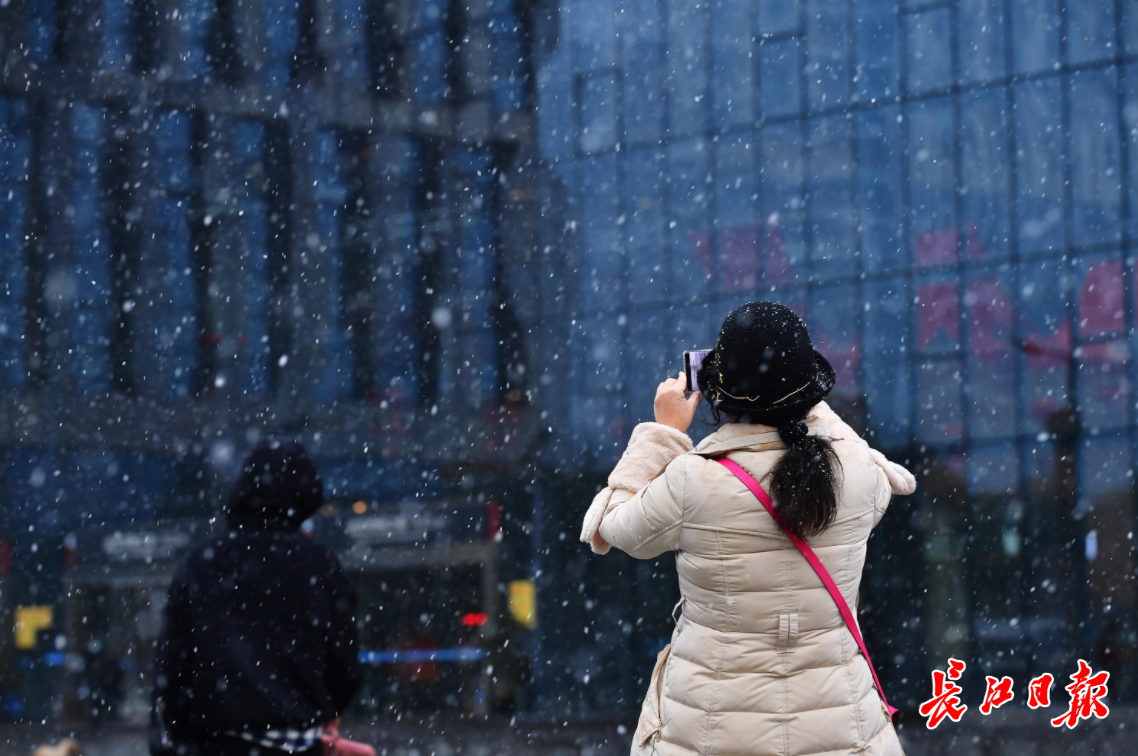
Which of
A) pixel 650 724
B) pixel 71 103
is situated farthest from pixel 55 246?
pixel 650 724

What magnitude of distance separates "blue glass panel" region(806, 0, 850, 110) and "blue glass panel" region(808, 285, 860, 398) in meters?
1.59

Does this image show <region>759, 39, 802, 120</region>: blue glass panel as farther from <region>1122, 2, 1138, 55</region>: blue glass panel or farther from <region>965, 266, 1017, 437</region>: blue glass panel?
<region>1122, 2, 1138, 55</region>: blue glass panel

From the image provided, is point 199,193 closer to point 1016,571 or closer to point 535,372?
point 535,372

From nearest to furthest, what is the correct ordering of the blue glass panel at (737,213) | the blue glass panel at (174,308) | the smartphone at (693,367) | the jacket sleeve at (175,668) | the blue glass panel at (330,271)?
the smartphone at (693,367), the jacket sleeve at (175,668), the blue glass panel at (737,213), the blue glass panel at (330,271), the blue glass panel at (174,308)

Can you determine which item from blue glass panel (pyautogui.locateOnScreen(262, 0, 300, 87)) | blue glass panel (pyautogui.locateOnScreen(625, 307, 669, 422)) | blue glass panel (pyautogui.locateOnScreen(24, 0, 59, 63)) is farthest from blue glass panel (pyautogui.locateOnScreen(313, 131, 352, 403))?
blue glass panel (pyautogui.locateOnScreen(24, 0, 59, 63))

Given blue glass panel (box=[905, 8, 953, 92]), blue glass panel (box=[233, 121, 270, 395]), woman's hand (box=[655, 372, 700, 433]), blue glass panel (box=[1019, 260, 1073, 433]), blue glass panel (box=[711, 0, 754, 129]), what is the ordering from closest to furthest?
woman's hand (box=[655, 372, 700, 433]), blue glass panel (box=[1019, 260, 1073, 433]), blue glass panel (box=[905, 8, 953, 92]), blue glass panel (box=[711, 0, 754, 129]), blue glass panel (box=[233, 121, 270, 395])

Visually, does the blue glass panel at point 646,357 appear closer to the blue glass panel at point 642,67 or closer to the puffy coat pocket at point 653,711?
the blue glass panel at point 642,67

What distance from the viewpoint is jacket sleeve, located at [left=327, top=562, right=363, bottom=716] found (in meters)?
3.36

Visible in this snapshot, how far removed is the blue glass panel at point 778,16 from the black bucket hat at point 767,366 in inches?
329

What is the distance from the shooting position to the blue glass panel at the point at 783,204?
1019 cm

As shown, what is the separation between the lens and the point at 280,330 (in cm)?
1234

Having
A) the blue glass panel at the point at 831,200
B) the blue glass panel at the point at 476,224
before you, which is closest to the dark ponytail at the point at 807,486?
the blue glass panel at the point at 831,200

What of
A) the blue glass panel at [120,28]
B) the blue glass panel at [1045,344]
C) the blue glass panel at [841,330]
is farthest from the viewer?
the blue glass panel at [120,28]

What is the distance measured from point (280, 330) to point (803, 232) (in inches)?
214
